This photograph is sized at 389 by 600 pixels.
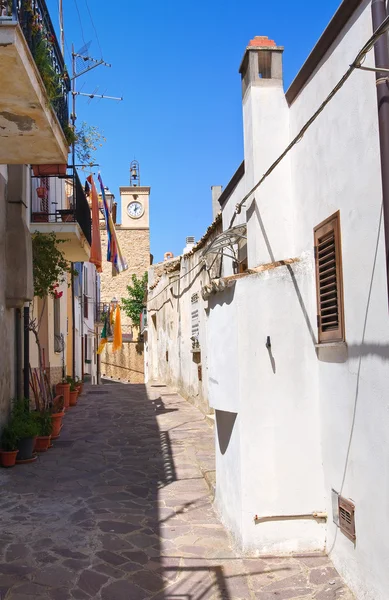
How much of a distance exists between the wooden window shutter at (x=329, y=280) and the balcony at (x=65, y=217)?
7.97 meters

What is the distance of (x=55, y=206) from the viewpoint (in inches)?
567

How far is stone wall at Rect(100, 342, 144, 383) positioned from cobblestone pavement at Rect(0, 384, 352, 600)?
2692 centimetres

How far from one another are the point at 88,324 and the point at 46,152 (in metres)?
20.7

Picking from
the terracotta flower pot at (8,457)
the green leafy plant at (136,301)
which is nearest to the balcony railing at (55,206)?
the terracotta flower pot at (8,457)

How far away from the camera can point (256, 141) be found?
18.9ft

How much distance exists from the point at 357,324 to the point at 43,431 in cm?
656

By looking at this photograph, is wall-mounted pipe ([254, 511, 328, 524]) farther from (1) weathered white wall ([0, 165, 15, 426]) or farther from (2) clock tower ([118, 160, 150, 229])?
(2) clock tower ([118, 160, 150, 229])

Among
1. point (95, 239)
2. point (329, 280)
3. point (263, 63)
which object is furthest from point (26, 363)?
point (329, 280)

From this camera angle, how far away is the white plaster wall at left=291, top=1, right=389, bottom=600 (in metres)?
3.79

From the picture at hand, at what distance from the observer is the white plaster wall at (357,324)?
3.79 metres

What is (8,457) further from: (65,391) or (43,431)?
(65,391)

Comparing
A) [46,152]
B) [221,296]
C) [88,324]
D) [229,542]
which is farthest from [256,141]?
[88,324]

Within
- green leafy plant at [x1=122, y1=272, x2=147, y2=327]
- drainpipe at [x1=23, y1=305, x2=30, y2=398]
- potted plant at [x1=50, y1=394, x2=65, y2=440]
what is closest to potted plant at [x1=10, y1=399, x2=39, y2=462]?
drainpipe at [x1=23, y1=305, x2=30, y2=398]

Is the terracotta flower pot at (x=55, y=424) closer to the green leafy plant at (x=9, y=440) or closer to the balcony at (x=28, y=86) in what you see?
the green leafy plant at (x=9, y=440)
